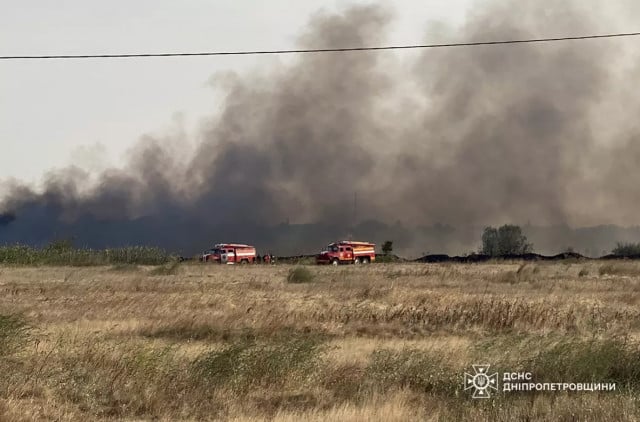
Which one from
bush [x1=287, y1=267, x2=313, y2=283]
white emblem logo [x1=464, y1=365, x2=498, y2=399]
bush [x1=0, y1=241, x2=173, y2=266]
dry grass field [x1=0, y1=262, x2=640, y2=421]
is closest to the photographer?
dry grass field [x1=0, y1=262, x2=640, y2=421]

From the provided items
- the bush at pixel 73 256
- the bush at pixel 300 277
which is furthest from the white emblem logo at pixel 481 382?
the bush at pixel 73 256

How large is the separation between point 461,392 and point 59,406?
17.0 ft

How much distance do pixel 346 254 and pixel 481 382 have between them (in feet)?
199

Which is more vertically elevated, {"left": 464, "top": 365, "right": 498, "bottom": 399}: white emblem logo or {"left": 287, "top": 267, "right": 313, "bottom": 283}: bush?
{"left": 287, "top": 267, "right": 313, "bottom": 283}: bush

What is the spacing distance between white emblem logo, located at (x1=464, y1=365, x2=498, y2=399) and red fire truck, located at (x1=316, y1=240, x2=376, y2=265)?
192 feet

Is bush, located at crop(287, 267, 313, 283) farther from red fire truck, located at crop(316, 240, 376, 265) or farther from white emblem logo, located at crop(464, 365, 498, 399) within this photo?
red fire truck, located at crop(316, 240, 376, 265)

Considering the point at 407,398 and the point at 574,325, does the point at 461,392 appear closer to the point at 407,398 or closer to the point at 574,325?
the point at 407,398

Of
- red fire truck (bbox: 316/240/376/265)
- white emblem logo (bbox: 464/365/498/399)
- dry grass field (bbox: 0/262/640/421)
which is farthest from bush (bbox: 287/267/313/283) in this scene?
red fire truck (bbox: 316/240/376/265)

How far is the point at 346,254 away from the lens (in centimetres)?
6994

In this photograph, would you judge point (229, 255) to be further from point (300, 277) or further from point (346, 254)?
point (300, 277)

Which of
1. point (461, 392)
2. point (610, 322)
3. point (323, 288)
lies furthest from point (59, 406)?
point (323, 288)

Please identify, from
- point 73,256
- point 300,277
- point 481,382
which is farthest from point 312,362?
point 73,256

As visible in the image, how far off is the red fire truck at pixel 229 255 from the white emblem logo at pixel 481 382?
62260mm

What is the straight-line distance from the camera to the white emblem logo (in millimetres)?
9000
